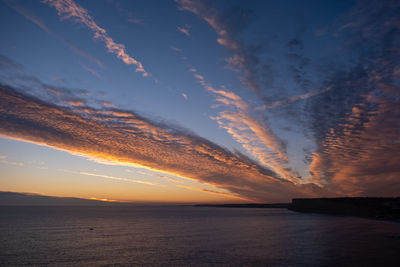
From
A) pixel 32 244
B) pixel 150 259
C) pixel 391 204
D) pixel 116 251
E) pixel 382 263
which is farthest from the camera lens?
pixel 391 204

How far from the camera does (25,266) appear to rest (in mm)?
32312

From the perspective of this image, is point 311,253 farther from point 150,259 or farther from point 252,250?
point 150,259

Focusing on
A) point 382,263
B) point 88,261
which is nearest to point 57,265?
point 88,261

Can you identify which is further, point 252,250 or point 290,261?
point 252,250

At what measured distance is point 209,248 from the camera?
148 feet

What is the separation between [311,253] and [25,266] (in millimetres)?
39593

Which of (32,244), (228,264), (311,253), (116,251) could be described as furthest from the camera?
(32,244)

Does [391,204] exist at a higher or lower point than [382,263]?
higher

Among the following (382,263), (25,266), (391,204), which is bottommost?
(25,266)

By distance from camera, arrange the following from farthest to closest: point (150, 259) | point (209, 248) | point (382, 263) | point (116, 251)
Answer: point (209, 248), point (116, 251), point (150, 259), point (382, 263)

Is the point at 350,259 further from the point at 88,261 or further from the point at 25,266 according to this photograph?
the point at 25,266

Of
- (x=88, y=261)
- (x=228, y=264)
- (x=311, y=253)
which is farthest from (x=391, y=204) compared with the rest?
(x=88, y=261)

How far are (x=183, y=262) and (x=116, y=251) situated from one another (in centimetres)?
1411

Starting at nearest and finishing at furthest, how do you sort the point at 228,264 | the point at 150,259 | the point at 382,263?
the point at 382,263 → the point at 228,264 → the point at 150,259
